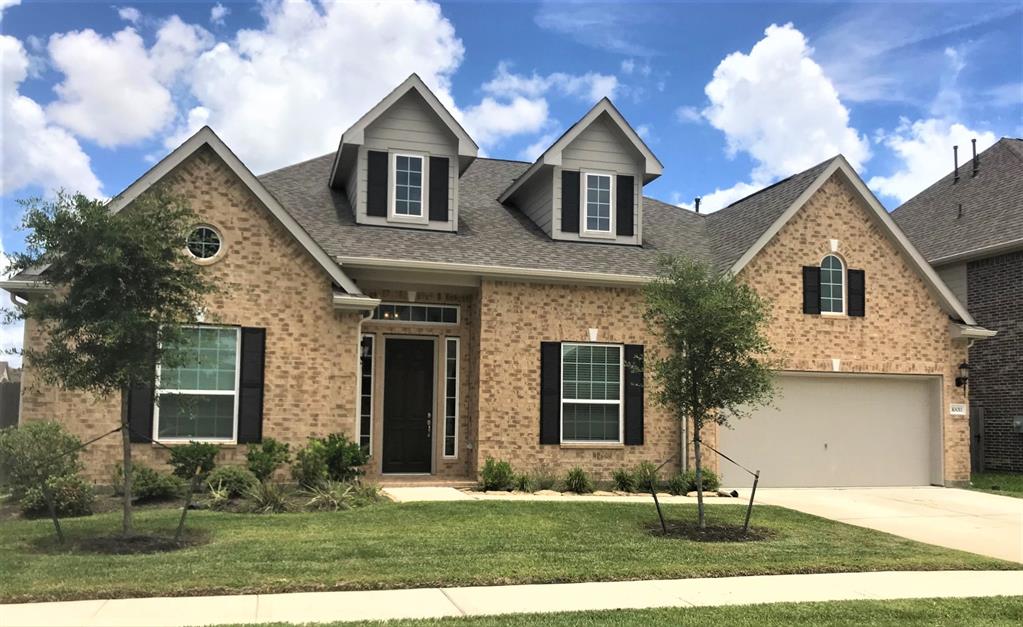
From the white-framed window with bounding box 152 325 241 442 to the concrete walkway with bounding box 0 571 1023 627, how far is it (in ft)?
20.0

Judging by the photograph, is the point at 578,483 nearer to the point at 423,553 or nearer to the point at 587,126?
the point at 423,553

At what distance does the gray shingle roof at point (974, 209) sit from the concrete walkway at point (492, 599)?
1335cm

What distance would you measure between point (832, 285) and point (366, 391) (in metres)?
9.33

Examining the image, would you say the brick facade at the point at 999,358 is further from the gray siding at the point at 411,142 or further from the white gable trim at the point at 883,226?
the gray siding at the point at 411,142

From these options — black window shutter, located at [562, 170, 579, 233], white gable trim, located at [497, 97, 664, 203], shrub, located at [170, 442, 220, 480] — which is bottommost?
shrub, located at [170, 442, 220, 480]

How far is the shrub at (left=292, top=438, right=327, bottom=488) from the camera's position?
12234mm

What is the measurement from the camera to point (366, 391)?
1475 centimetres

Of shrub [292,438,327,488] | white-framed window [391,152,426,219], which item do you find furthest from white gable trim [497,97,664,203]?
shrub [292,438,327,488]

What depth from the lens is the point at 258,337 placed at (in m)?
13.0

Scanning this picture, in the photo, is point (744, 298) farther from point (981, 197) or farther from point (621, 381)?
point (981, 197)

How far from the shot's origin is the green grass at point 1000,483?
16.2 m

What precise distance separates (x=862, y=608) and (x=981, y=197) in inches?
721

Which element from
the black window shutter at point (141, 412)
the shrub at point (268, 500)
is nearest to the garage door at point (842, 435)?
the shrub at point (268, 500)

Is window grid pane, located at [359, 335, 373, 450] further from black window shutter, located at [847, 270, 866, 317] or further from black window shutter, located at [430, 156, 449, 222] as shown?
black window shutter, located at [847, 270, 866, 317]
